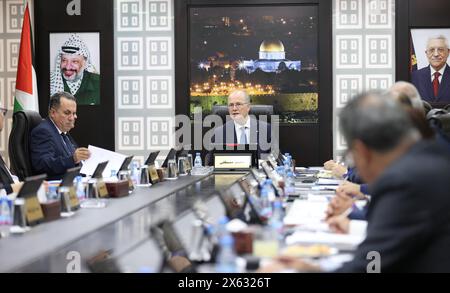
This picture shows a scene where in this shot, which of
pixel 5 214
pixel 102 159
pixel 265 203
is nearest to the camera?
pixel 5 214

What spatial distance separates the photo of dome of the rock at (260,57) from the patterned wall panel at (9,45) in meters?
2.28

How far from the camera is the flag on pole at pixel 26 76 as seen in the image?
24.5 feet

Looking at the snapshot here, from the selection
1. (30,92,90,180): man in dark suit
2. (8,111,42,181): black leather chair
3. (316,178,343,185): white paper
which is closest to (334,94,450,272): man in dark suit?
(316,178,343,185): white paper

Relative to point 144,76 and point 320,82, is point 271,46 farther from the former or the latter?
point 144,76

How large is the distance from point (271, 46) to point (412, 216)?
6308 mm

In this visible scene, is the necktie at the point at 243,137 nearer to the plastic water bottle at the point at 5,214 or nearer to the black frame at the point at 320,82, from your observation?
the black frame at the point at 320,82

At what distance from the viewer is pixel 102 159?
15.7ft

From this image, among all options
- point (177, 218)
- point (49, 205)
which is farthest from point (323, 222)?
point (49, 205)

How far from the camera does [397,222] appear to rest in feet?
5.29

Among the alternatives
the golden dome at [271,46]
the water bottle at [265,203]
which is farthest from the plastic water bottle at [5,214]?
the golden dome at [271,46]

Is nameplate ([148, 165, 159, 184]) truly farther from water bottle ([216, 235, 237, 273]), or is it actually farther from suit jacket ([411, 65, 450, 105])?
suit jacket ([411, 65, 450, 105])

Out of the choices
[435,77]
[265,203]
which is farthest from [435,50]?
[265,203]
